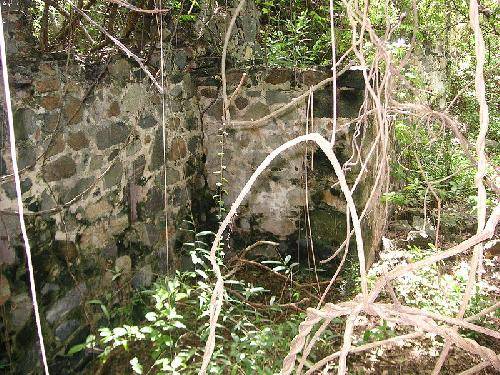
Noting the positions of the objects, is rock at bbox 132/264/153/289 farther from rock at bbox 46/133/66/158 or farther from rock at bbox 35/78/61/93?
rock at bbox 35/78/61/93

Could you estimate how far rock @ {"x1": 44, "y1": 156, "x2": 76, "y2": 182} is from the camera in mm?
2377

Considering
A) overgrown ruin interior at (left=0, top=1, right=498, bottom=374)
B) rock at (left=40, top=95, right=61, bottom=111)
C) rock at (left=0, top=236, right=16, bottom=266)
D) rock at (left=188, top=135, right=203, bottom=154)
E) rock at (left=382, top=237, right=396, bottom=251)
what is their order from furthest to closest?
rock at (left=382, top=237, right=396, bottom=251) → rock at (left=188, top=135, right=203, bottom=154) → rock at (left=40, top=95, right=61, bottom=111) → overgrown ruin interior at (left=0, top=1, right=498, bottom=374) → rock at (left=0, top=236, right=16, bottom=266)

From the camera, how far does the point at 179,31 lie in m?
3.38

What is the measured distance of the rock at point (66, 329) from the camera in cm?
246

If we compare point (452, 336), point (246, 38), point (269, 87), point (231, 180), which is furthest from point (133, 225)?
point (452, 336)

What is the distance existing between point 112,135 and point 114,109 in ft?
0.58

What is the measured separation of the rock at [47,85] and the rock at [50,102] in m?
0.04

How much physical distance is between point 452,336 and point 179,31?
3.14m

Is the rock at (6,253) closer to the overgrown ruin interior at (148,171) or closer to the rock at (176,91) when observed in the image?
the overgrown ruin interior at (148,171)

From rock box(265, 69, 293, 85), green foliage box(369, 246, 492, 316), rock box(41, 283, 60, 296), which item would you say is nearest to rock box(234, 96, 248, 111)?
rock box(265, 69, 293, 85)

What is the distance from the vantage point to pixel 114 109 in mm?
2820

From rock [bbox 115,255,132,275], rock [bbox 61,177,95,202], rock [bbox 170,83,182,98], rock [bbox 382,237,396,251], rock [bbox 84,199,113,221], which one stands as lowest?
rock [bbox 382,237,396,251]

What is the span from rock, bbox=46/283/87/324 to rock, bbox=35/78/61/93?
3.93ft

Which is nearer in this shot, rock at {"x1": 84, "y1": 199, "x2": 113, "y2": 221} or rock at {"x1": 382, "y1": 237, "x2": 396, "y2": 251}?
rock at {"x1": 84, "y1": 199, "x2": 113, "y2": 221}
